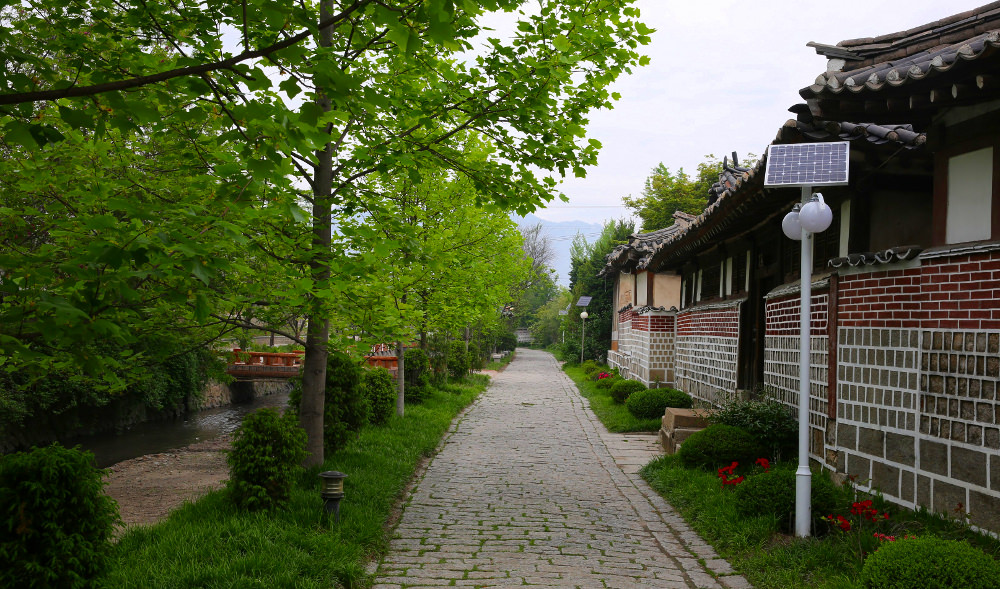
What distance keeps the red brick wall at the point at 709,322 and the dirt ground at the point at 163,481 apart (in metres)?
8.24

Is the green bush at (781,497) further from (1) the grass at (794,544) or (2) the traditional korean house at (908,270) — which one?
(2) the traditional korean house at (908,270)

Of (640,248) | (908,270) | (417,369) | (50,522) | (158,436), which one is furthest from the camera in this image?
(640,248)

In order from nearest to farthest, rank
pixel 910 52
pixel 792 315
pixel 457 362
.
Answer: pixel 910 52, pixel 792 315, pixel 457 362

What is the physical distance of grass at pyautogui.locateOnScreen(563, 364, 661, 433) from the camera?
13.6m

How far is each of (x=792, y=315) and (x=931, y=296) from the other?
2985 millimetres

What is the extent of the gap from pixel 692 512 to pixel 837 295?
104 inches

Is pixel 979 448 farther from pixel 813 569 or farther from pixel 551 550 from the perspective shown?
pixel 551 550

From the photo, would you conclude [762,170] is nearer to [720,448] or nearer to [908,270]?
[908,270]

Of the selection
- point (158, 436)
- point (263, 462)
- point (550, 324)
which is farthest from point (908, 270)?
point (550, 324)

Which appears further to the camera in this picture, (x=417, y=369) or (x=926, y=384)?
(x=417, y=369)

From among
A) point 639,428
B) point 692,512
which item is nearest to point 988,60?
point 692,512

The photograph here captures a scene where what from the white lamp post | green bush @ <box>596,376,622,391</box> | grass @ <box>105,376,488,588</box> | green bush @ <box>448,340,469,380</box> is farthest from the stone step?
green bush @ <box>448,340,469,380</box>

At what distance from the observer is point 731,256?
12.9 metres

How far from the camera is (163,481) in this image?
35.0 feet
